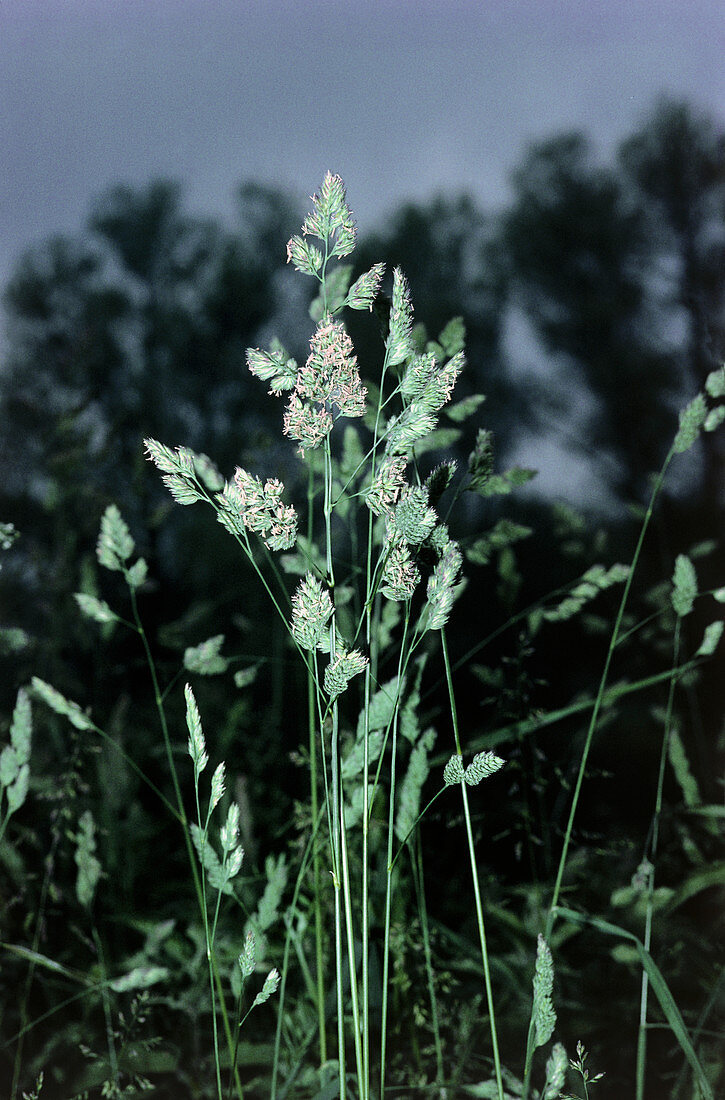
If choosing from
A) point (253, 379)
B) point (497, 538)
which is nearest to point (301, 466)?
point (253, 379)

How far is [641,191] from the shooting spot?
927 mm

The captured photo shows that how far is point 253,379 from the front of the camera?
95 centimetres

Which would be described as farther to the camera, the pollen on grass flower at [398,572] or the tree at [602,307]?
the tree at [602,307]

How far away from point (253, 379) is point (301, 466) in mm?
118

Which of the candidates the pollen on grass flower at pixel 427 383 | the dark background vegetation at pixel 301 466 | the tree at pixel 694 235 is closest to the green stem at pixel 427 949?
the dark background vegetation at pixel 301 466

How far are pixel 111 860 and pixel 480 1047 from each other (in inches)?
15.3

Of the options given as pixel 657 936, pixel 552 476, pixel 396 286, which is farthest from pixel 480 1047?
pixel 396 286

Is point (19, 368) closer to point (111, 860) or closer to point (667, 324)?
point (111, 860)

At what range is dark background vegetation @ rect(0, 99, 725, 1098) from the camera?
91 cm

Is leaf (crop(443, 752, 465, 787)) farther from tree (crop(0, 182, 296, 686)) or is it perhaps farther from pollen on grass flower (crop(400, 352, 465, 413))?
tree (crop(0, 182, 296, 686))

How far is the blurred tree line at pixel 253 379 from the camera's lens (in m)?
0.93

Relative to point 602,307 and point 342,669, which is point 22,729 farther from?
point 602,307

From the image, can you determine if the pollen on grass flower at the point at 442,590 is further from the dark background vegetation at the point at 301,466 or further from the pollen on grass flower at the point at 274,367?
the dark background vegetation at the point at 301,466

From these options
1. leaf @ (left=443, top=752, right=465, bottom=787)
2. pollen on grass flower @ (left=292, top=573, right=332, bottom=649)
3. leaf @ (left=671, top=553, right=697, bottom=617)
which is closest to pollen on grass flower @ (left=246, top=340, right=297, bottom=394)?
pollen on grass flower @ (left=292, top=573, right=332, bottom=649)
